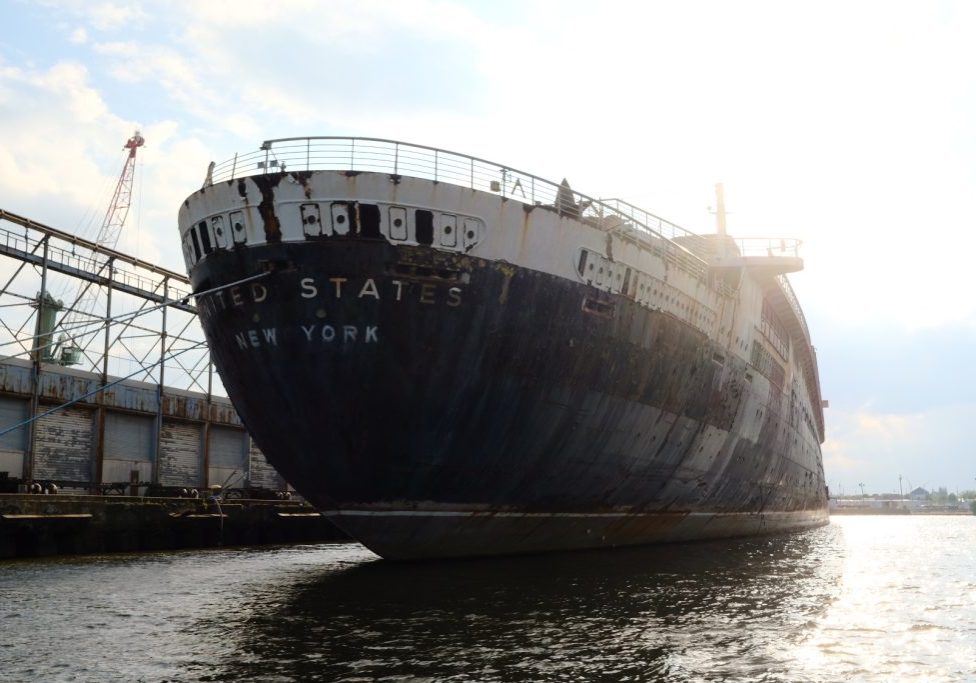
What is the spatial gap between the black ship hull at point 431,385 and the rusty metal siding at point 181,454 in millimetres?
21016

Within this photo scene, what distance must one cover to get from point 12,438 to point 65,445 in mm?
2416

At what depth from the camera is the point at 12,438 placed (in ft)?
105

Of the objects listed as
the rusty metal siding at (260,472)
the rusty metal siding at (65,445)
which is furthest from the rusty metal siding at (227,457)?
the rusty metal siding at (65,445)

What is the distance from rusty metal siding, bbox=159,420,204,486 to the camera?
3888 cm

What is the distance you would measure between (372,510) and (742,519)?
20361mm

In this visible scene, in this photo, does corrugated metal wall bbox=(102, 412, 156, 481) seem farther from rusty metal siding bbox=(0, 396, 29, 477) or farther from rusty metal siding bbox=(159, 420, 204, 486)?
rusty metal siding bbox=(0, 396, 29, 477)

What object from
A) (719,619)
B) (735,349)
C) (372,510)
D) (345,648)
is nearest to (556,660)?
(345,648)

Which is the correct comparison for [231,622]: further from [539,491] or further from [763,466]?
[763,466]

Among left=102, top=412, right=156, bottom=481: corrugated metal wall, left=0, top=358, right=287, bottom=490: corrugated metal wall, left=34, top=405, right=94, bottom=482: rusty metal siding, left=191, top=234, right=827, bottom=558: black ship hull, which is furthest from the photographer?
left=102, top=412, right=156, bottom=481: corrugated metal wall

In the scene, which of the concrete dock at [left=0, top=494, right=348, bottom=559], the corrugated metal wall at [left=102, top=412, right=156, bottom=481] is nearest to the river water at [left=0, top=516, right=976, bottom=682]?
the concrete dock at [left=0, top=494, right=348, bottom=559]

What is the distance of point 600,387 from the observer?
790 inches

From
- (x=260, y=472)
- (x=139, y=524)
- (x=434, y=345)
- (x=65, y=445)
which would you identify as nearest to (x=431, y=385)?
(x=434, y=345)

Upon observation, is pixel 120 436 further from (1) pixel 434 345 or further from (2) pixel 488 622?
(2) pixel 488 622

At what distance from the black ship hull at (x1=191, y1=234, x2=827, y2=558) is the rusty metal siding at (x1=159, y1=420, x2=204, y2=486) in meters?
21.0
